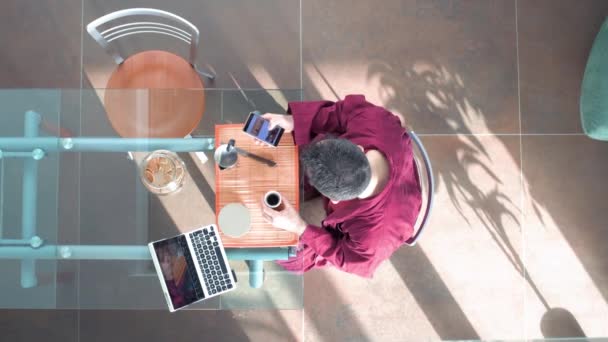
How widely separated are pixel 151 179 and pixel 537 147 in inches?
84.2

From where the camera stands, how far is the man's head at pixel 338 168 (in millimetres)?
1436

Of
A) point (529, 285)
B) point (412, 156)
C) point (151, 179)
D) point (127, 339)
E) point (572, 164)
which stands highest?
point (412, 156)

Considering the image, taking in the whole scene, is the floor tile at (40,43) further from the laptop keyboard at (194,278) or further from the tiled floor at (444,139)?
the laptop keyboard at (194,278)

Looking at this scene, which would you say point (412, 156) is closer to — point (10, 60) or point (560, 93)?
point (560, 93)

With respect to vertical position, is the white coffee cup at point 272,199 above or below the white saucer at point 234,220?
above

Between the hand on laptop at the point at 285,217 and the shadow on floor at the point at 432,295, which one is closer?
the hand on laptop at the point at 285,217

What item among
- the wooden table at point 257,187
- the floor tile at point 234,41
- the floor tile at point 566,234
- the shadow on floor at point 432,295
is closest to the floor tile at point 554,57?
the floor tile at point 566,234

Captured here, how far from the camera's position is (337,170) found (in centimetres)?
143

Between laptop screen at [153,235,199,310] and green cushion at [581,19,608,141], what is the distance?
2.09 m

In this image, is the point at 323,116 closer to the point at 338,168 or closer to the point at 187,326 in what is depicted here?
the point at 338,168

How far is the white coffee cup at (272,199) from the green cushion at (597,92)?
1.73 metres

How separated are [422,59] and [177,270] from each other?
71.6 inches

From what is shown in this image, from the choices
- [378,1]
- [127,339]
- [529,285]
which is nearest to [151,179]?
[127,339]

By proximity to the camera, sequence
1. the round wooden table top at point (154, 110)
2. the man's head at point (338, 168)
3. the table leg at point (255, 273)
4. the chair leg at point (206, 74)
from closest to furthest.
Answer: the man's head at point (338, 168), the table leg at point (255, 273), the round wooden table top at point (154, 110), the chair leg at point (206, 74)
